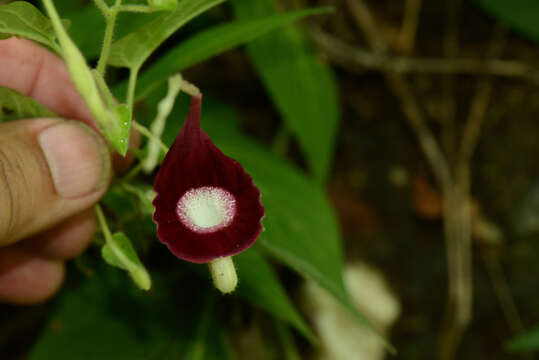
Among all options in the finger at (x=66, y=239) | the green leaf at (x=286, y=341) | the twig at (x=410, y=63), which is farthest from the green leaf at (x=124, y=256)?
the twig at (x=410, y=63)

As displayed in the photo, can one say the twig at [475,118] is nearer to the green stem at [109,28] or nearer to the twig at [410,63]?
the twig at [410,63]

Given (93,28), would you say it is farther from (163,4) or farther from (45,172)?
(163,4)

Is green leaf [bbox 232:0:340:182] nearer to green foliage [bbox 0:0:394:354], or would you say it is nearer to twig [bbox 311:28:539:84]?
green foliage [bbox 0:0:394:354]

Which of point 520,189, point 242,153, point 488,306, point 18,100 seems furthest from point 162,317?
point 520,189

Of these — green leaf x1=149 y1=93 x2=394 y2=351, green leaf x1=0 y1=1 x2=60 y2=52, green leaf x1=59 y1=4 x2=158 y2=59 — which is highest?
green leaf x1=0 y1=1 x2=60 y2=52

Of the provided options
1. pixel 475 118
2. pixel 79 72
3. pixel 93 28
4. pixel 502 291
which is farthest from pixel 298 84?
pixel 79 72

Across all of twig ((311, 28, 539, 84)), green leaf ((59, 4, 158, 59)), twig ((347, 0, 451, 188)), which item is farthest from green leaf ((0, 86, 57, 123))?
twig ((347, 0, 451, 188))

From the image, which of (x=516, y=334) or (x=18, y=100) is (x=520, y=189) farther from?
(x=18, y=100)
